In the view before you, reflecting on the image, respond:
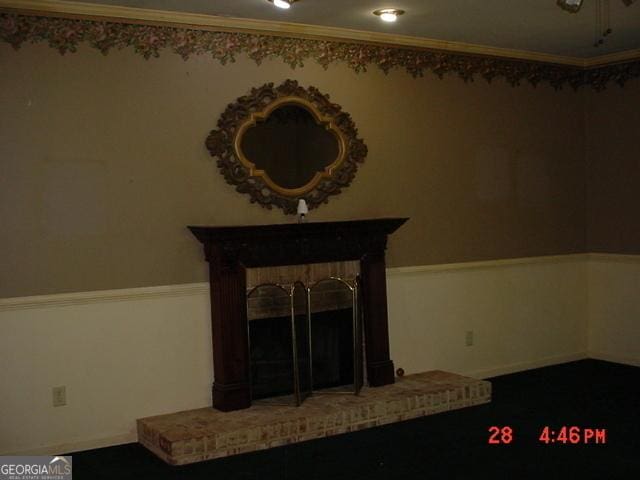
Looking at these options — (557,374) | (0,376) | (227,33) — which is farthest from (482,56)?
(0,376)

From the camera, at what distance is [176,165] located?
4.69m

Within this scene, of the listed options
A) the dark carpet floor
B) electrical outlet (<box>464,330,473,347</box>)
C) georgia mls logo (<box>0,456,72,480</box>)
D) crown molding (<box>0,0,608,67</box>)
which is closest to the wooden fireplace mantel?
the dark carpet floor

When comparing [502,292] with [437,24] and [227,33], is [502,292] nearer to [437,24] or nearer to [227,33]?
[437,24]

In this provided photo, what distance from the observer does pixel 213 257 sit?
15.4 feet

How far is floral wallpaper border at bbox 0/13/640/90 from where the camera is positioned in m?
4.31

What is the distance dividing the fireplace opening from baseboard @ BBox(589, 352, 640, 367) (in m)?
2.44

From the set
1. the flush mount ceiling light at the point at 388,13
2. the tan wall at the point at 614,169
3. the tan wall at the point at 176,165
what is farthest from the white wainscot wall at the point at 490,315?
the flush mount ceiling light at the point at 388,13

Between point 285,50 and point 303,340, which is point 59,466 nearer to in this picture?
point 303,340

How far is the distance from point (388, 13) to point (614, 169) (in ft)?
8.74

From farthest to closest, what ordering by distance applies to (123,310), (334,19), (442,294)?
(442,294) → (334,19) → (123,310)

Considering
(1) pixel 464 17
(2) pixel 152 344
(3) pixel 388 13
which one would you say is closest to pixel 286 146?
(3) pixel 388 13

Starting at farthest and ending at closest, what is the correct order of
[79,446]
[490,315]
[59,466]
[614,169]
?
[614,169] < [490,315] < [79,446] < [59,466]

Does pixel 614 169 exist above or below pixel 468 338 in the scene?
above

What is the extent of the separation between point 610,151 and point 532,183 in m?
0.72
